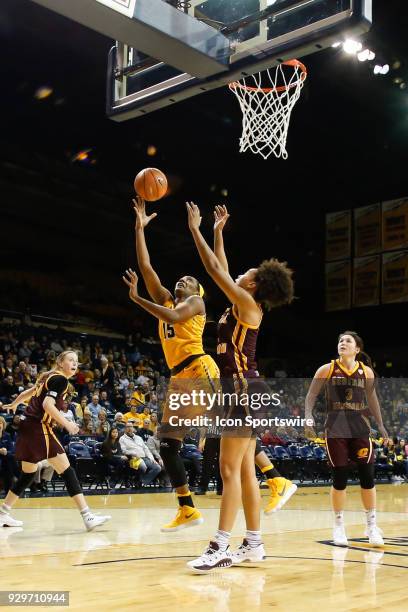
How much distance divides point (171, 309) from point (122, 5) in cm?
193

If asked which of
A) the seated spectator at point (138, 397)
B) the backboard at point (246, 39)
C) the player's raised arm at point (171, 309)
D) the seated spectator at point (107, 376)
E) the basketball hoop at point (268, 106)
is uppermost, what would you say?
the basketball hoop at point (268, 106)

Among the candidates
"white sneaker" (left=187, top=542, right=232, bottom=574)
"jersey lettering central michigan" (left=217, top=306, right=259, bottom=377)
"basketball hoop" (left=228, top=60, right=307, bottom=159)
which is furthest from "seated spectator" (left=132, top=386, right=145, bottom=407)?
"white sneaker" (left=187, top=542, right=232, bottom=574)

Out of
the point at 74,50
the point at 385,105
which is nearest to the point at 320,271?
the point at 385,105

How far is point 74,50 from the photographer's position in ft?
46.1

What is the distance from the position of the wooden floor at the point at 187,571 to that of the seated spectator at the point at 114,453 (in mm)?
3142

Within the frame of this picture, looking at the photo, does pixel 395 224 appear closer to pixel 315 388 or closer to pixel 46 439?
pixel 315 388

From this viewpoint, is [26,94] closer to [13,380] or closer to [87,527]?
[13,380]

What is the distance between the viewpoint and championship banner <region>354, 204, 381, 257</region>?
829 inches

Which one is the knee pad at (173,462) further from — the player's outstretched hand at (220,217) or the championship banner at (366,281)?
the championship banner at (366,281)

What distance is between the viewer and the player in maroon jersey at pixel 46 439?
6002 millimetres

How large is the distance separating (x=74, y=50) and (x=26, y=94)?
2.08 m

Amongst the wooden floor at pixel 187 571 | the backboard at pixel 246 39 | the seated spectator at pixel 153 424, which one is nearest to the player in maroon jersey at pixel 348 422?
the wooden floor at pixel 187 571

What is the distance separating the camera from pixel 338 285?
72.1 ft

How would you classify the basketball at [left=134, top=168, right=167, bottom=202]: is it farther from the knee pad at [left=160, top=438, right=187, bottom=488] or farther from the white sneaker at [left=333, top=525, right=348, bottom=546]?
the white sneaker at [left=333, top=525, right=348, bottom=546]
